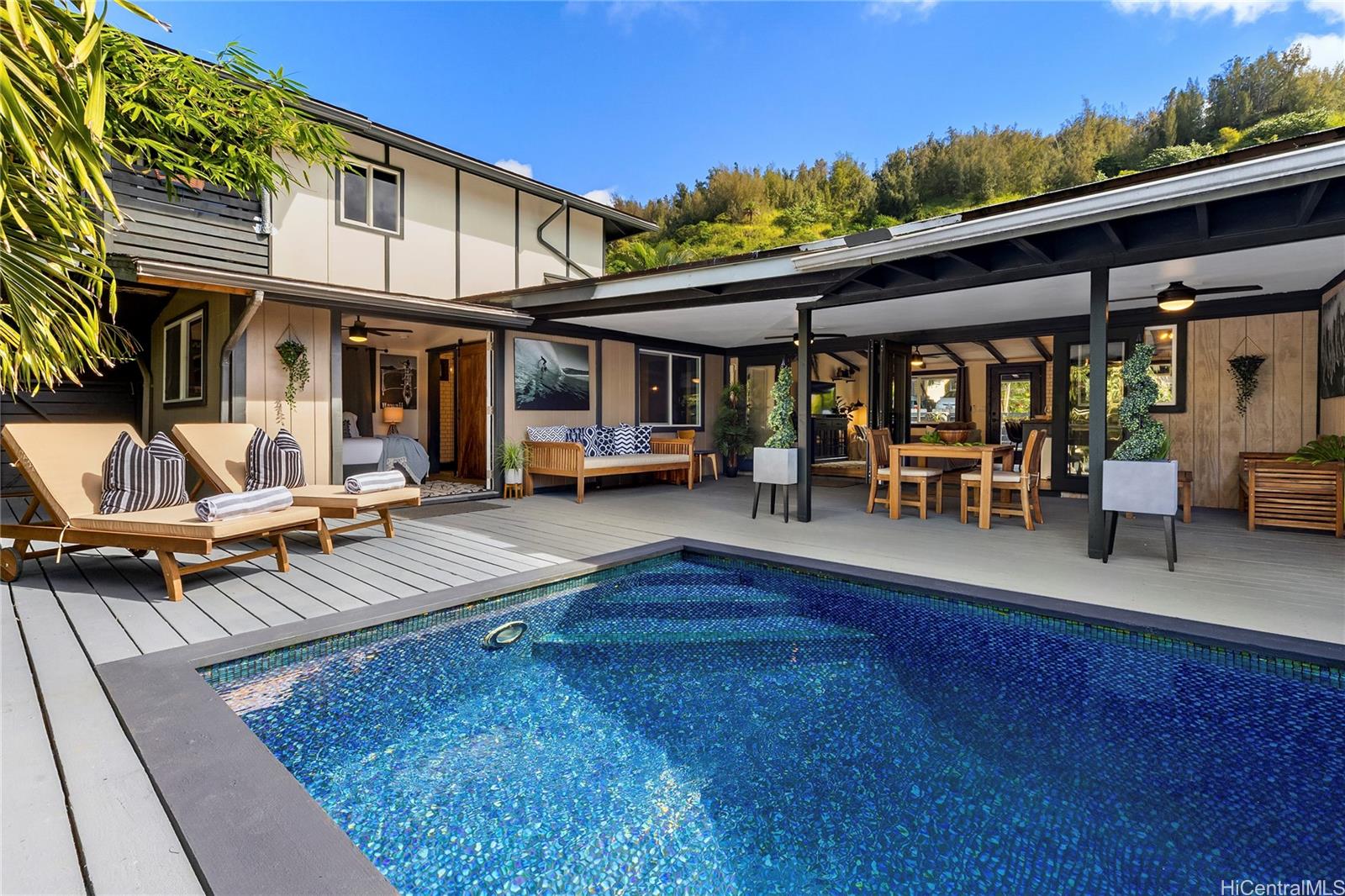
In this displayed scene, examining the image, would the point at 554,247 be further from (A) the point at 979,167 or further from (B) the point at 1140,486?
(A) the point at 979,167

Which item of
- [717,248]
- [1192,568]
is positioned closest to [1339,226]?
[1192,568]

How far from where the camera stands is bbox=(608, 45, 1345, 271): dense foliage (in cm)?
2077

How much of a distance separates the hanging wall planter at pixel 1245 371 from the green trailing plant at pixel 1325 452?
1.47 meters

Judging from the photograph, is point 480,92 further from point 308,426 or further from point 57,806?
point 57,806

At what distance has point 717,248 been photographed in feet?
86.2

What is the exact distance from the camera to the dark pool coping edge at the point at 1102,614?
273cm

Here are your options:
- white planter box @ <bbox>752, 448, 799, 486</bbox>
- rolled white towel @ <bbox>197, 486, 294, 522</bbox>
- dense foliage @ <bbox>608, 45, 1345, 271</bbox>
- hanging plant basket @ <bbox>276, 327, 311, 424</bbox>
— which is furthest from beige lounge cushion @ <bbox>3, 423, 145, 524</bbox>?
dense foliage @ <bbox>608, 45, 1345, 271</bbox>

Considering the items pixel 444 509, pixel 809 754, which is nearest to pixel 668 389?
pixel 444 509

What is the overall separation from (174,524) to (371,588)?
3.54ft

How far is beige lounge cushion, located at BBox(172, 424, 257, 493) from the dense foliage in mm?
13664

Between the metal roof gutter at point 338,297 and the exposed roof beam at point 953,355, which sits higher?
the exposed roof beam at point 953,355

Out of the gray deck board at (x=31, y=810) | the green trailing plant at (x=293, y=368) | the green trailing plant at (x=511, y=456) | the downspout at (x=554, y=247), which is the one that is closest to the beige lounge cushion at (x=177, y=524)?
the gray deck board at (x=31, y=810)

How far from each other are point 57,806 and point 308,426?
5.69 meters

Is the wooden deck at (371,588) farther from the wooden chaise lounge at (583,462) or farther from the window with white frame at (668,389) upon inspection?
the window with white frame at (668,389)
